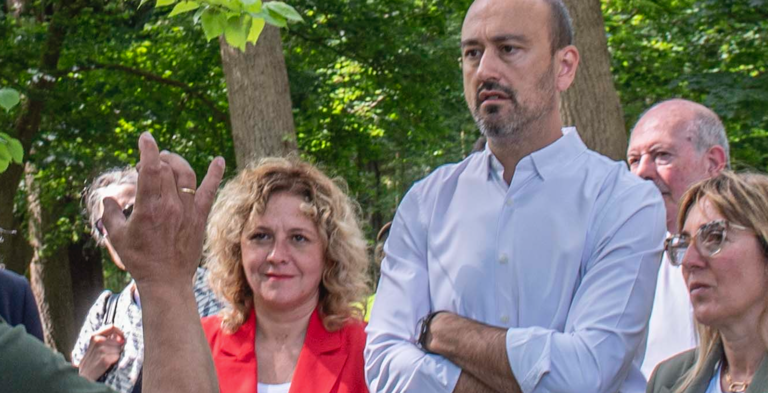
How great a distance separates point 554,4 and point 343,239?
118cm

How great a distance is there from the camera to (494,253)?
10.1 ft

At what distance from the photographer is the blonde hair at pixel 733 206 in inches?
122

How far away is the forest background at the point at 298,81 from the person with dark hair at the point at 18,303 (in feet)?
23.5

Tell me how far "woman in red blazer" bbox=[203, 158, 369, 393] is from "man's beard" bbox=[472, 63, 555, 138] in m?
0.88

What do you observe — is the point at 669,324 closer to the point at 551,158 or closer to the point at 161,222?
the point at 551,158

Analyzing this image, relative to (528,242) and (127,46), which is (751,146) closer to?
(127,46)

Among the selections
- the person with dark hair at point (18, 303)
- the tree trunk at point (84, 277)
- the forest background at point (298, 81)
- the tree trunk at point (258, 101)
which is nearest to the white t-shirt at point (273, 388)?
the person with dark hair at point (18, 303)

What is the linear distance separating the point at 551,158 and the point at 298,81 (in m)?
10.1

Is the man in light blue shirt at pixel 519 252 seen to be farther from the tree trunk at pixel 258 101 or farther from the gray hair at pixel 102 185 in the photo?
the tree trunk at pixel 258 101

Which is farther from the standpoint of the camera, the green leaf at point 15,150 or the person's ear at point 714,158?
the person's ear at point 714,158

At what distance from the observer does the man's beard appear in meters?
3.18

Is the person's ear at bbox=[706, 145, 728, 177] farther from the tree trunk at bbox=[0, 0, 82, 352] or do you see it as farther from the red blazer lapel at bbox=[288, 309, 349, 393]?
the tree trunk at bbox=[0, 0, 82, 352]

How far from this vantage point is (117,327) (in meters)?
4.23

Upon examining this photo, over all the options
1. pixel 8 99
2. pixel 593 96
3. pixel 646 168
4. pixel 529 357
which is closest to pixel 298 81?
pixel 593 96
